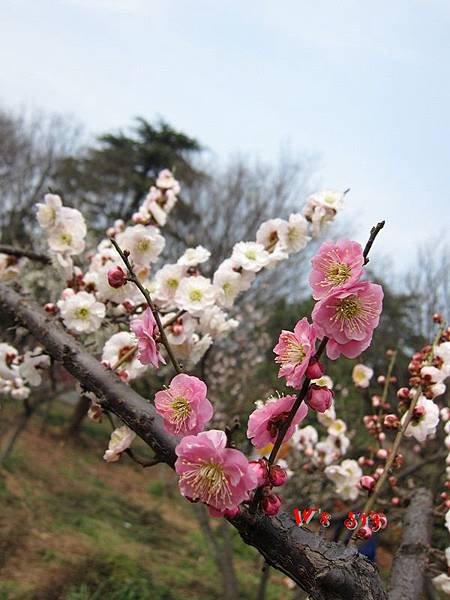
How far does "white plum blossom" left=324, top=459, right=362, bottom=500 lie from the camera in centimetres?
309

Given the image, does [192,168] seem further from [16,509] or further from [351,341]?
[351,341]

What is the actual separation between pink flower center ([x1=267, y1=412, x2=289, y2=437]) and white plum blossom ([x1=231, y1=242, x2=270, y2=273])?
48.3 inches

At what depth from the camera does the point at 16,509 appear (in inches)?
243

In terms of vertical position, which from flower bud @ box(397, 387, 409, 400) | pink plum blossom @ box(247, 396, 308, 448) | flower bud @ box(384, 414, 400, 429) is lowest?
pink plum blossom @ box(247, 396, 308, 448)

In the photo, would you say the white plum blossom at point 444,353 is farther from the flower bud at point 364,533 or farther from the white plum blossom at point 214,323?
the flower bud at point 364,533

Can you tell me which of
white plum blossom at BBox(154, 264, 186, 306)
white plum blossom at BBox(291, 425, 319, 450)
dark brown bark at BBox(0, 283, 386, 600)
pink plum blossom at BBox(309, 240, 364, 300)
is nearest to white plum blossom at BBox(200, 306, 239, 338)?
white plum blossom at BBox(154, 264, 186, 306)

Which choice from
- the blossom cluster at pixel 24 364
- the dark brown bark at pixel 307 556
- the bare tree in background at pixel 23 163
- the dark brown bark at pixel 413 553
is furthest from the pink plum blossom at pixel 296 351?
the bare tree in background at pixel 23 163

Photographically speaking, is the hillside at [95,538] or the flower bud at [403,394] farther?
the hillside at [95,538]

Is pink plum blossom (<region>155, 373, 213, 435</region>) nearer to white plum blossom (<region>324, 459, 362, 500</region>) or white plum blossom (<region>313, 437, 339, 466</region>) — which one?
white plum blossom (<region>324, 459, 362, 500</region>)

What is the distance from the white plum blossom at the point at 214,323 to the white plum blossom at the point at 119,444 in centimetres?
71

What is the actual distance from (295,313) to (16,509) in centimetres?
739

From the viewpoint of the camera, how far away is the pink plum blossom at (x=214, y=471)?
0.78 m

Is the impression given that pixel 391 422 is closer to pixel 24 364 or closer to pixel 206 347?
pixel 206 347

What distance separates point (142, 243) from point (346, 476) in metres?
1.89
